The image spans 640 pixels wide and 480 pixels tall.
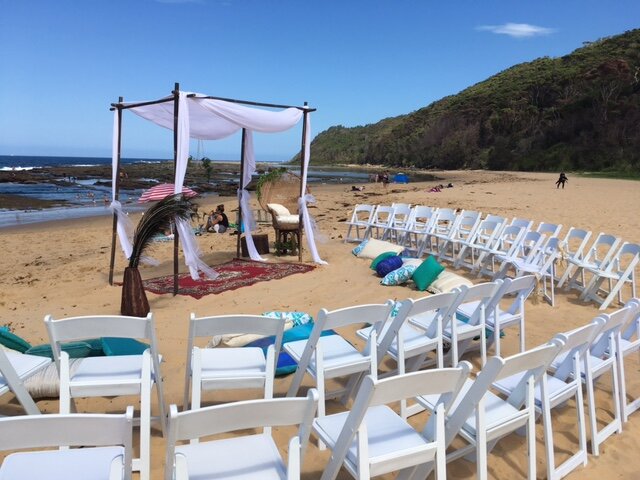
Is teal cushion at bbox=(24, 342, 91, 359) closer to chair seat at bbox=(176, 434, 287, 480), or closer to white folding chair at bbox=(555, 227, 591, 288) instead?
chair seat at bbox=(176, 434, 287, 480)

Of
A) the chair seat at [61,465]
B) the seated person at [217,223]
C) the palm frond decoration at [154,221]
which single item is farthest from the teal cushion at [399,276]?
the seated person at [217,223]

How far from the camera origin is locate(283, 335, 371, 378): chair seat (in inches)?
111

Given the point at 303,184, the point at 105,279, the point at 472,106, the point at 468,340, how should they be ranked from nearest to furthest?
the point at 468,340, the point at 105,279, the point at 303,184, the point at 472,106

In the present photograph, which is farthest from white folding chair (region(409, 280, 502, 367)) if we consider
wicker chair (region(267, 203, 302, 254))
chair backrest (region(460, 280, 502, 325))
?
wicker chair (region(267, 203, 302, 254))

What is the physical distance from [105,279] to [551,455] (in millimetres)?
6168

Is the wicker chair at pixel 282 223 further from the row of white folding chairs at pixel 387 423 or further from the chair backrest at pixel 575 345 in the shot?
the row of white folding chairs at pixel 387 423

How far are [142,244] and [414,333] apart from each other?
3.18 meters

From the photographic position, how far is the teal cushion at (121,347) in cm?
363

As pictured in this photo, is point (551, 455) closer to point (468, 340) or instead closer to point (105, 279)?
point (468, 340)

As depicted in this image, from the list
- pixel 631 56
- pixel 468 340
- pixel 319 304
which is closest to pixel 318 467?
pixel 468 340

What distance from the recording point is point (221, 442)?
2010 millimetres

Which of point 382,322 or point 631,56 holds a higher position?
point 631,56

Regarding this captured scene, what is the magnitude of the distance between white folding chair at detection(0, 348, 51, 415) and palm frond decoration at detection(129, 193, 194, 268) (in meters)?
2.37

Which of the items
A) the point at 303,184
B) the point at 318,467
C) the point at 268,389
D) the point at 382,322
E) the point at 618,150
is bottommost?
the point at 318,467
